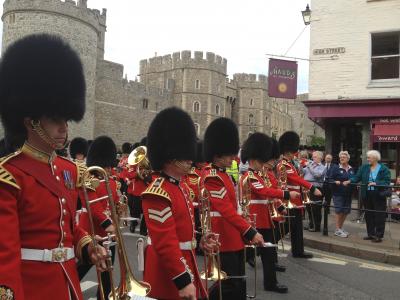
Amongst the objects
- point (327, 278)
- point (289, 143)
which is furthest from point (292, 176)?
point (327, 278)

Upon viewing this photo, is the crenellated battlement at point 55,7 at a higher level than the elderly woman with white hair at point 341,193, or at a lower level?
higher

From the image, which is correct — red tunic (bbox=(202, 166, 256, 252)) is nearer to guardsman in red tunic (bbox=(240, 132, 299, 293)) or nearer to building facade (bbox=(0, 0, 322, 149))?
guardsman in red tunic (bbox=(240, 132, 299, 293))

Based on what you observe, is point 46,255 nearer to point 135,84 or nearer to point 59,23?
point 59,23

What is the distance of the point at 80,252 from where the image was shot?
9.07 ft

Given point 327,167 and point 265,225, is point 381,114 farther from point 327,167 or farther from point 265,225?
point 265,225

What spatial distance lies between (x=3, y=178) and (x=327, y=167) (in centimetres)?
907

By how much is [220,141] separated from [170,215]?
82.9 inches

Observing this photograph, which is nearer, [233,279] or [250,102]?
[233,279]

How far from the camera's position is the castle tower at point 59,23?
40562mm

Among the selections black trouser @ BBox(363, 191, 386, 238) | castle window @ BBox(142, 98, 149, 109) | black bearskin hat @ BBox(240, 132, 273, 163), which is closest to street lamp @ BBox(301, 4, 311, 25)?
black trouser @ BBox(363, 191, 386, 238)

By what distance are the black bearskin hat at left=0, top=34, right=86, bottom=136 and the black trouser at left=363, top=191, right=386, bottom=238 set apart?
7.44 m

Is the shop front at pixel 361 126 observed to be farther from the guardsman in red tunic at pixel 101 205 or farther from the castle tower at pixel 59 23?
the castle tower at pixel 59 23

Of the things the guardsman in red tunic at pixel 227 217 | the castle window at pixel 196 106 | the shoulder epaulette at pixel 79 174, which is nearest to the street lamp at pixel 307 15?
the guardsman in red tunic at pixel 227 217

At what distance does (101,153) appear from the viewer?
6332 millimetres
